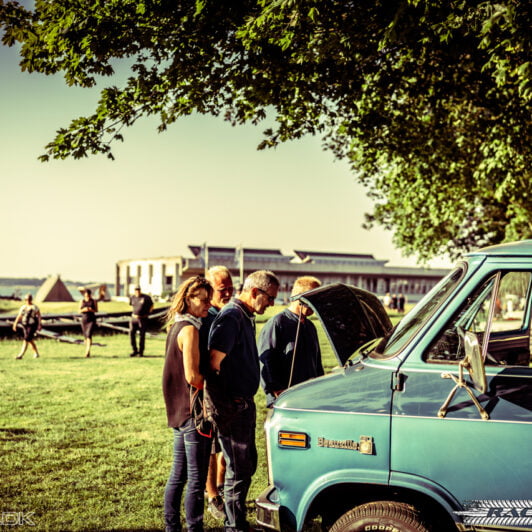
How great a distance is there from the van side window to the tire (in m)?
0.81

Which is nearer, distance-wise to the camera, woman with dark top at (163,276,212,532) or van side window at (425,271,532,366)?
van side window at (425,271,532,366)

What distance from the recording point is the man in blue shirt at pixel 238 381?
4.34m

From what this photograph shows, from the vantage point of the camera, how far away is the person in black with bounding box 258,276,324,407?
18.2 ft

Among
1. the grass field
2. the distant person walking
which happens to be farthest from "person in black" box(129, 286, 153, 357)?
the grass field

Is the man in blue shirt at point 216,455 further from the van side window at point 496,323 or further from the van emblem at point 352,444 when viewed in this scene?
the van side window at point 496,323

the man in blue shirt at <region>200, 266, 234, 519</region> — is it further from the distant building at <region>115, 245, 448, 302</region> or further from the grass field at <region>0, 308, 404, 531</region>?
the distant building at <region>115, 245, 448, 302</region>

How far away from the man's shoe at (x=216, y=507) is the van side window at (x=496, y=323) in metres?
2.70

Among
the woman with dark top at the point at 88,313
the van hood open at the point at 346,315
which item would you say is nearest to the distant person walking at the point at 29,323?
the woman with dark top at the point at 88,313

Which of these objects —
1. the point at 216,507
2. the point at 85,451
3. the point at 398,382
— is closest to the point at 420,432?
the point at 398,382

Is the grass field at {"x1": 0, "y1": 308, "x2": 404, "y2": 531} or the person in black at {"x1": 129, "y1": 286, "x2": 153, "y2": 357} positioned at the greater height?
the person in black at {"x1": 129, "y1": 286, "x2": 153, "y2": 357}

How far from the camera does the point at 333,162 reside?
59.7 feet

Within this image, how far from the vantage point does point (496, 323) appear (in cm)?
434

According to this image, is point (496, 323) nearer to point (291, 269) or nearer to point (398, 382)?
point (398, 382)

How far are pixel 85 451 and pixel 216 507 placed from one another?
273 cm
